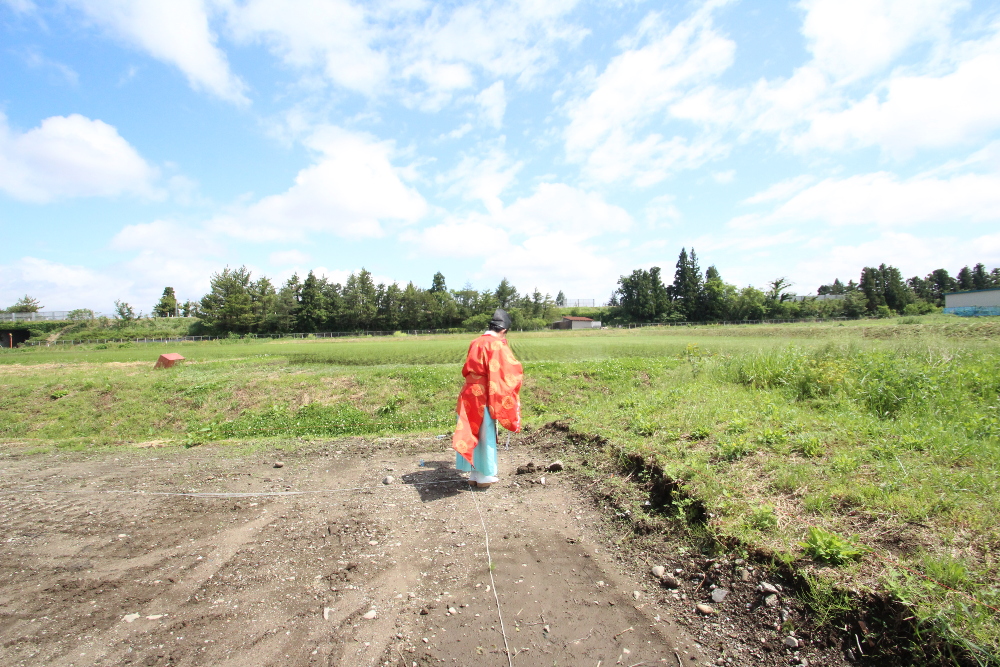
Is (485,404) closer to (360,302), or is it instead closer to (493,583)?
(493,583)

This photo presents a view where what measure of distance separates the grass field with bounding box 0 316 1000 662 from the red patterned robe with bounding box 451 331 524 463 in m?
1.83

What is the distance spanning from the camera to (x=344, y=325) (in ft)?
229

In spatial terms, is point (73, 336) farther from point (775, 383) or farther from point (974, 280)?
point (974, 280)

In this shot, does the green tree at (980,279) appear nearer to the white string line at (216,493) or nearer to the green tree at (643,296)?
the green tree at (643,296)

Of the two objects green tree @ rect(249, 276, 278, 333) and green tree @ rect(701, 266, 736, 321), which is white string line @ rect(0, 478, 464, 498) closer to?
green tree @ rect(249, 276, 278, 333)

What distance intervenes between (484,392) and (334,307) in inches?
2743

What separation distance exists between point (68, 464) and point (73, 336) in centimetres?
6711

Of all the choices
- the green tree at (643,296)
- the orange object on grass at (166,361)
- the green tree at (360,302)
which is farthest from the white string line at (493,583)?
the green tree at (643,296)

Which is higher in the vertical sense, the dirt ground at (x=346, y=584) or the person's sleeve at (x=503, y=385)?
the person's sleeve at (x=503, y=385)

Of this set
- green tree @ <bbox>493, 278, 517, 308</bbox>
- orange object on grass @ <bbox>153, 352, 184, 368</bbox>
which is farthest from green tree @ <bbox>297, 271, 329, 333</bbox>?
orange object on grass @ <bbox>153, 352, 184, 368</bbox>

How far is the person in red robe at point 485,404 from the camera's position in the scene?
634 cm

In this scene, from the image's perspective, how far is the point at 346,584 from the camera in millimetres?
4012

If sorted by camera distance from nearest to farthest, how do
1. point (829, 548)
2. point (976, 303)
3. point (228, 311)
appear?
point (829, 548) → point (976, 303) → point (228, 311)

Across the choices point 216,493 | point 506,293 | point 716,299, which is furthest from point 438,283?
point 216,493
